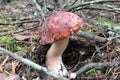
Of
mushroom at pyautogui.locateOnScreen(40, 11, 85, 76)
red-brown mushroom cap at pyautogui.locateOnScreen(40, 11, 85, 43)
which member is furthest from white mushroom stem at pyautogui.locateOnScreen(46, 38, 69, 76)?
red-brown mushroom cap at pyautogui.locateOnScreen(40, 11, 85, 43)

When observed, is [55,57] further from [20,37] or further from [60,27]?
[20,37]

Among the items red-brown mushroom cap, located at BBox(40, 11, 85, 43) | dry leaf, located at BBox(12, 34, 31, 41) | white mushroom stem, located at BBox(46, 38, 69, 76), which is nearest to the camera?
red-brown mushroom cap, located at BBox(40, 11, 85, 43)

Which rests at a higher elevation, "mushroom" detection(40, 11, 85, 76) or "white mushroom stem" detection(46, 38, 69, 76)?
"mushroom" detection(40, 11, 85, 76)

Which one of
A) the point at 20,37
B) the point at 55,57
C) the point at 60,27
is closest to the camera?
the point at 60,27

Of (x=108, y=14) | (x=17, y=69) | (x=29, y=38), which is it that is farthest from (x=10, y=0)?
(x=17, y=69)

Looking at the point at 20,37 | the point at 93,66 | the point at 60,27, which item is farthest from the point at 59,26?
the point at 20,37

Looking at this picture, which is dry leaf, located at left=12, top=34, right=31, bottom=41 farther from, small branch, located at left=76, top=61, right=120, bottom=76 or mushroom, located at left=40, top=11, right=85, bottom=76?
small branch, located at left=76, top=61, right=120, bottom=76

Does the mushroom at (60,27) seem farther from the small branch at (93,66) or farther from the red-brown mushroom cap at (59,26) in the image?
the small branch at (93,66)

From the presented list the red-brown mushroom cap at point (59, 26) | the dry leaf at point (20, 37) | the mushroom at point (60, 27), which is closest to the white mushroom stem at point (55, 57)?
the mushroom at point (60, 27)

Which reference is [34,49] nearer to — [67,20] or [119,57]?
[67,20]
